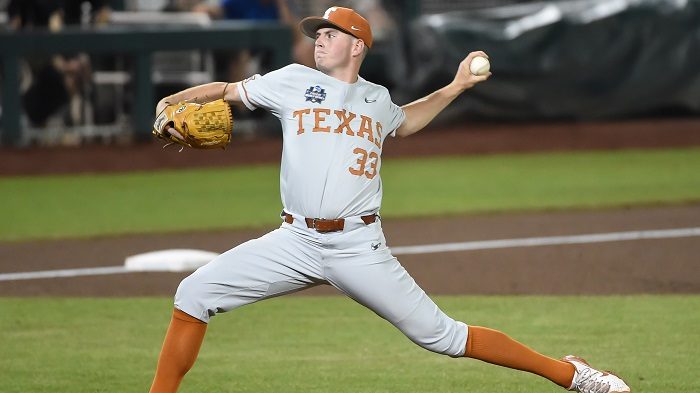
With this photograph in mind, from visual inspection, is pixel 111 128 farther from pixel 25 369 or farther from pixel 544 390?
A: pixel 544 390

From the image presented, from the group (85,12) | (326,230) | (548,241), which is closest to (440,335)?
(326,230)

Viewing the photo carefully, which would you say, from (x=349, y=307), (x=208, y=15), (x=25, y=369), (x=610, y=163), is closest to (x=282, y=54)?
(x=208, y=15)

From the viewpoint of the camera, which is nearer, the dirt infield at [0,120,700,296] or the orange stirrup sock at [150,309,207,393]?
the orange stirrup sock at [150,309,207,393]

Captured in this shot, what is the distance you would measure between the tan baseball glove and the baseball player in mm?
58

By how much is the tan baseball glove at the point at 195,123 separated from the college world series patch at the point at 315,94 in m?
0.34

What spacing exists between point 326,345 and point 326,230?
1.94 m

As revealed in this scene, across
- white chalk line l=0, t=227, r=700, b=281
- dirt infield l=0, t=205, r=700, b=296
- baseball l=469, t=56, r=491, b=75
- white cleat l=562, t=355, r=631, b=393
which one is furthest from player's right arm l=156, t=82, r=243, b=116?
white chalk line l=0, t=227, r=700, b=281

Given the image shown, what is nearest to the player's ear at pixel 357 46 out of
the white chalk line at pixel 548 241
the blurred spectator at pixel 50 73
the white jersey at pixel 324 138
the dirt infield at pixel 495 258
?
the white jersey at pixel 324 138

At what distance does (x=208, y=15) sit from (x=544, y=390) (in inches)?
498

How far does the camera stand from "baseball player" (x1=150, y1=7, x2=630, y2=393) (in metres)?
5.23

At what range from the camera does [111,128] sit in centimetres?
1697

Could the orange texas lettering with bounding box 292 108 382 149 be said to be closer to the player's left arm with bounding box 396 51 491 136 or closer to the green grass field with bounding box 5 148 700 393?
the player's left arm with bounding box 396 51 491 136

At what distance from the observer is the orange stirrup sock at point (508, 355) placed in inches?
212

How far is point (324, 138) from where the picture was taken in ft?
17.2
